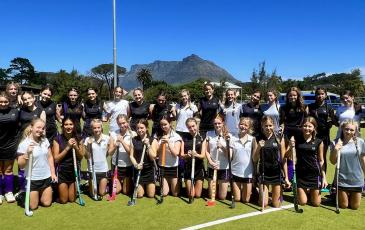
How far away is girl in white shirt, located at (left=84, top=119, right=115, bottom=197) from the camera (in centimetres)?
705

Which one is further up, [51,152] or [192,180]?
[51,152]

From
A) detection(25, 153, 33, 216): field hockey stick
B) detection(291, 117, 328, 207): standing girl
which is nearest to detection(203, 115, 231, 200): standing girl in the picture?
detection(291, 117, 328, 207): standing girl

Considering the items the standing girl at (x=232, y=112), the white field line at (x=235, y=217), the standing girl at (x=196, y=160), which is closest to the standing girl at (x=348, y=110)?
the standing girl at (x=232, y=112)

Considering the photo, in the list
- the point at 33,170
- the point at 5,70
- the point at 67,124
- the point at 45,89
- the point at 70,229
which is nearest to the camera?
the point at 70,229

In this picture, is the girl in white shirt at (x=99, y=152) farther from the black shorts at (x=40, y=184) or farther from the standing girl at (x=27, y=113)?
the standing girl at (x=27, y=113)

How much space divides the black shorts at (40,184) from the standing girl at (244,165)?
3359 millimetres

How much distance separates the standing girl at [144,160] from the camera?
7.08 m

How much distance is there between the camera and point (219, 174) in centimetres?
696

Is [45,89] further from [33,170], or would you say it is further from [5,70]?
[5,70]

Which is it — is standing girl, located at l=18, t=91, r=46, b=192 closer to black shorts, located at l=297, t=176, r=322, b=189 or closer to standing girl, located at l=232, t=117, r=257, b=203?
standing girl, located at l=232, t=117, r=257, b=203

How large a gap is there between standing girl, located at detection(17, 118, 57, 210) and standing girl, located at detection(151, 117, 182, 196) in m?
1.95

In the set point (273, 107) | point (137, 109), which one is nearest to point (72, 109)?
point (137, 109)

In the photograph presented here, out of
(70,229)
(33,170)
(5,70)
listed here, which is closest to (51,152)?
(33,170)

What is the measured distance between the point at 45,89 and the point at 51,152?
177 centimetres
